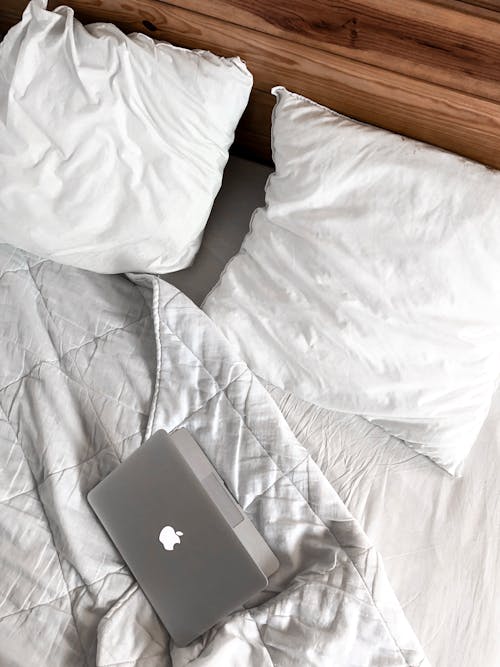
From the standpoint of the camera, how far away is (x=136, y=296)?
1256 mm

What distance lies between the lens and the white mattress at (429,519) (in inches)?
39.8

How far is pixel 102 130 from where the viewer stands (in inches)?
43.7

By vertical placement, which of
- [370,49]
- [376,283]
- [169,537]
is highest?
[370,49]

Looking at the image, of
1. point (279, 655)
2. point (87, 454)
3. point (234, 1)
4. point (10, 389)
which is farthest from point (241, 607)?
point (234, 1)

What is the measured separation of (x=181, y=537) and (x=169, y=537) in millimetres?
19

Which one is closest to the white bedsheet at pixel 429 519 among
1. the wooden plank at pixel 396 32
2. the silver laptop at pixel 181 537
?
the silver laptop at pixel 181 537

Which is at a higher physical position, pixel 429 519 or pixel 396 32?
pixel 396 32

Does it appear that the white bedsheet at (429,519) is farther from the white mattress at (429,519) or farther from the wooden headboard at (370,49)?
the wooden headboard at (370,49)

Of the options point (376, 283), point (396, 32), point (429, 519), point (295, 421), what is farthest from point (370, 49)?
point (429, 519)

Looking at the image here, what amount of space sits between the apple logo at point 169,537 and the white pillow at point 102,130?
0.48 metres

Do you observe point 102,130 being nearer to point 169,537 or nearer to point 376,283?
point 376,283

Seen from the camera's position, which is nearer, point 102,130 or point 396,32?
point 396,32

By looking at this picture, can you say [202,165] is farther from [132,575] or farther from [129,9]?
[132,575]

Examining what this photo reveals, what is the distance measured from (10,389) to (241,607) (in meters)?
0.52
